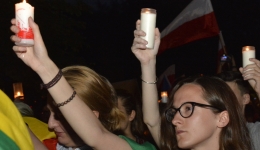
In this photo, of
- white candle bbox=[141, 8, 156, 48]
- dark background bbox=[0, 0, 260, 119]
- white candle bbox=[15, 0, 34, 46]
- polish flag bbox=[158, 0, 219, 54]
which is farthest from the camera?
dark background bbox=[0, 0, 260, 119]

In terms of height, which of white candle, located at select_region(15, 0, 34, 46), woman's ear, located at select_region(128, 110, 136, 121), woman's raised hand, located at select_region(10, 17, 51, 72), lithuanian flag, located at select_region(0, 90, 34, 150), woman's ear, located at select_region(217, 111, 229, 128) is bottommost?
woman's ear, located at select_region(128, 110, 136, 121)

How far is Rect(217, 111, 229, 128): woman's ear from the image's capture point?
3250 mm

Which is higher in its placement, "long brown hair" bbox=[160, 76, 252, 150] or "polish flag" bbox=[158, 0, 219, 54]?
"polish flag" bbox=[158, 0, 219, 54]

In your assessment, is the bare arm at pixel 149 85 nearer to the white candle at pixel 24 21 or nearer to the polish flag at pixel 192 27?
the white candle at pixel 24 21

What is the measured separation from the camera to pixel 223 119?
326 cm

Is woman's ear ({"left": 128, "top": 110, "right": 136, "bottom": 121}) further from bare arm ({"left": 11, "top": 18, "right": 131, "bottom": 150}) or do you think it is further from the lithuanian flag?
the lithuanian flag

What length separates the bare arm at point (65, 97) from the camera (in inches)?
97.1

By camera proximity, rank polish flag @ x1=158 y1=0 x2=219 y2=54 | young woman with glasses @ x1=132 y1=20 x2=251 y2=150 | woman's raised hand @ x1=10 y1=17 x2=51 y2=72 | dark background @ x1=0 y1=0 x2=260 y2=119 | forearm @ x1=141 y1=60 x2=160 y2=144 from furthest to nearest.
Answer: dark background @ x1=0 y1=0 x2=260 y2=119, polish flag @ x1=158 y1=0 x2=219 y2=54, forearm @ x1=141 y1=60 x2=160 y2=144, young woman with glasses @ x1=132 y1=20 x2=251 y2=150, woman's raised hand @ x1=10 y1=17 x2=51 y2=72

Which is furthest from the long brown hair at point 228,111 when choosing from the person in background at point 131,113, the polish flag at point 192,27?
the polish flag at point 192,27

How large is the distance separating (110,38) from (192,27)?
30.9 m

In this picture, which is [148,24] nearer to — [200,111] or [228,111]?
[200,111]

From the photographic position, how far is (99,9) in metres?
42.5

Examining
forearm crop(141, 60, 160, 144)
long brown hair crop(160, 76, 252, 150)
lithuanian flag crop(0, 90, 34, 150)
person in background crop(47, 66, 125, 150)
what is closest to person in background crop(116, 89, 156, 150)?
forearm crop(141, 60, 160, 144)

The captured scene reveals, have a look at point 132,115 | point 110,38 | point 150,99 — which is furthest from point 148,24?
point 110,38
